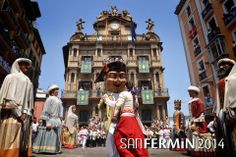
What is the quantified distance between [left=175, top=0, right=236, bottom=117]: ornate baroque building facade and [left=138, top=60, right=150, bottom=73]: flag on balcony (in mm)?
5222

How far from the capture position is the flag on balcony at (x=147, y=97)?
23531 millimetres

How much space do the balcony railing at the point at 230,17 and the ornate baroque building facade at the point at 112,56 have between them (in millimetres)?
10633

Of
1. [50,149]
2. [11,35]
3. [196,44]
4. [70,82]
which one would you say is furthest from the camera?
[70,82]

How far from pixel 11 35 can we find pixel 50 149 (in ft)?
53.7

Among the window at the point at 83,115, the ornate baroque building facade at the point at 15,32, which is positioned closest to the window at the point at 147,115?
the window at the point at 83,115

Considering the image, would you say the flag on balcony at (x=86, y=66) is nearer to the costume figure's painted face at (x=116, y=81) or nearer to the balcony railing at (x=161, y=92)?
the balcony railing at (x=161, y=92)

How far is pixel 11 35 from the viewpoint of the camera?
60.3 feet

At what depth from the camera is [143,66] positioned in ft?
84.9

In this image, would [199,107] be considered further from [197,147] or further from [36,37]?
[36,37]

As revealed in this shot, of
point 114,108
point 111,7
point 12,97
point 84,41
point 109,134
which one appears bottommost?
point 109,134

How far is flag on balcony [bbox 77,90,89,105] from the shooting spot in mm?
23234

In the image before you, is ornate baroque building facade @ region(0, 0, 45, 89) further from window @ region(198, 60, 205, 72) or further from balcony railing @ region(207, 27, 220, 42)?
window @ region(198, 60, 205, 72)

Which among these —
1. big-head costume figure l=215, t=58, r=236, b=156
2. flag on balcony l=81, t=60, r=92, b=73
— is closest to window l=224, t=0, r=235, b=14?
big-head costume figure l=215, t=58, r=236, b=156

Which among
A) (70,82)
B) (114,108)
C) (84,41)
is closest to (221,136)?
(114,108)
